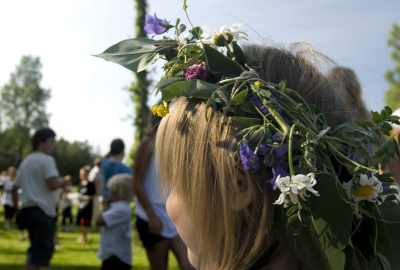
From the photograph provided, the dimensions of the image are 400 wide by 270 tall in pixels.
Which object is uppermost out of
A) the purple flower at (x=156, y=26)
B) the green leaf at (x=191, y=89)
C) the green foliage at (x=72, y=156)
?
the purple flower at (x=156, y=26)

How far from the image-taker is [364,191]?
1240 mm

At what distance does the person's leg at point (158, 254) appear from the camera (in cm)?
411

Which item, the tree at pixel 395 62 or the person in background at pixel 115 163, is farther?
the tree at pixel 395 62

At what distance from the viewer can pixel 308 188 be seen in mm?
1127

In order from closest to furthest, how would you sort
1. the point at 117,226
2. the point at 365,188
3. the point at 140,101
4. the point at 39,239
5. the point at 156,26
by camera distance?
the point at 365,188
the point at 156,26
the point at 117,226
the point at 39,239
the point at 140,101

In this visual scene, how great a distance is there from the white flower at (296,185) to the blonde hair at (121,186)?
4.42 meters

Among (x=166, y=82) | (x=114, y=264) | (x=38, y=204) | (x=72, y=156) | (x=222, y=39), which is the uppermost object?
(x=222, y=39)

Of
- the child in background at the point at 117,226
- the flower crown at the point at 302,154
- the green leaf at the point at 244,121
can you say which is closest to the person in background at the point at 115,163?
the child in background at the point at 117,226

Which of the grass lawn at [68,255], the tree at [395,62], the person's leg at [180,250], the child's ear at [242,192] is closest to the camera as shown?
the child's ear at [242,192]

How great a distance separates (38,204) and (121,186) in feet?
3.47

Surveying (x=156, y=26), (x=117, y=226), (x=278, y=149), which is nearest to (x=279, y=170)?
(x=278, y=149)

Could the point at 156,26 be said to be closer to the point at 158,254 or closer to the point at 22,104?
the point at 158,254

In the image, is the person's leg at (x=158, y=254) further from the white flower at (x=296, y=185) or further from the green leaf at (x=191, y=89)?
the white flower at (x=296, y=185)

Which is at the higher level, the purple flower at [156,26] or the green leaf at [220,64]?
the purple flower at [156,26]
